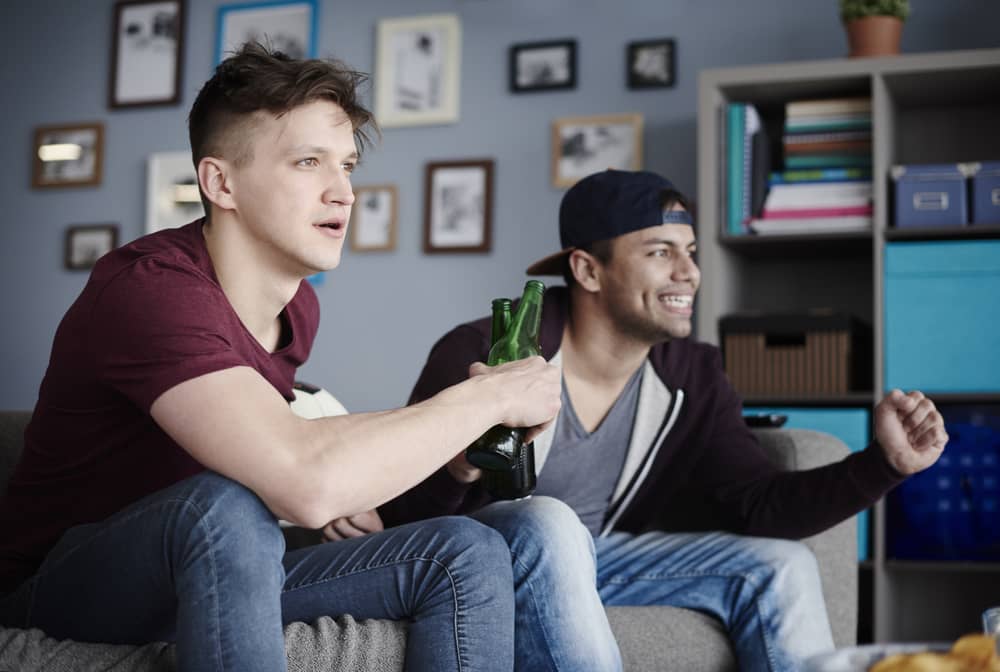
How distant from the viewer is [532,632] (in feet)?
5.06

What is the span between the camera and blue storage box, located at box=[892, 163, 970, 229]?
10.3 ft

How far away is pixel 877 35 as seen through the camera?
3244mm

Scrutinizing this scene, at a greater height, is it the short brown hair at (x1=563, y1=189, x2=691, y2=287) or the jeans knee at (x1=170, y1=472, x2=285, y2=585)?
the short brown hair at (x1=563, y1=189, x2=691, y2=287)

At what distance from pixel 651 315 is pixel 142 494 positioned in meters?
1.06

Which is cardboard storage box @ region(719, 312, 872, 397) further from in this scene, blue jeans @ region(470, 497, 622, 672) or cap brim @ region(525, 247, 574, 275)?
blue jeans @ region(470, 497, 622, 672)

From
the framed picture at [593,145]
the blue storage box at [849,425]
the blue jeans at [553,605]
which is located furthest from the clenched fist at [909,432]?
the framed picture at [593,145]

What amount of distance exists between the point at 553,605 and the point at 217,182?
2.40ft

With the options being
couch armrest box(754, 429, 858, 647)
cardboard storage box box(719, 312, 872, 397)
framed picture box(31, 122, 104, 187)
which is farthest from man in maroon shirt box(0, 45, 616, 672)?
framed picture box(31, 122, 104, 187)

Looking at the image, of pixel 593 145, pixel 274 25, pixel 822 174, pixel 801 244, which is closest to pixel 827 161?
pixel 822 174

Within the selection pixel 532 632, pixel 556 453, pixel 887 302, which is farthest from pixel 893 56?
pixel 532 632

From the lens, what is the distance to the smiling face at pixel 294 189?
157 centimetres

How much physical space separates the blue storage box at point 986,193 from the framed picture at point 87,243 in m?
2.94

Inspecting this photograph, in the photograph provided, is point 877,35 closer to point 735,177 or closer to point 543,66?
point 735,177

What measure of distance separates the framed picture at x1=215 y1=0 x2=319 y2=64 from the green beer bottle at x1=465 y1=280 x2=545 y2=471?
2.61m
